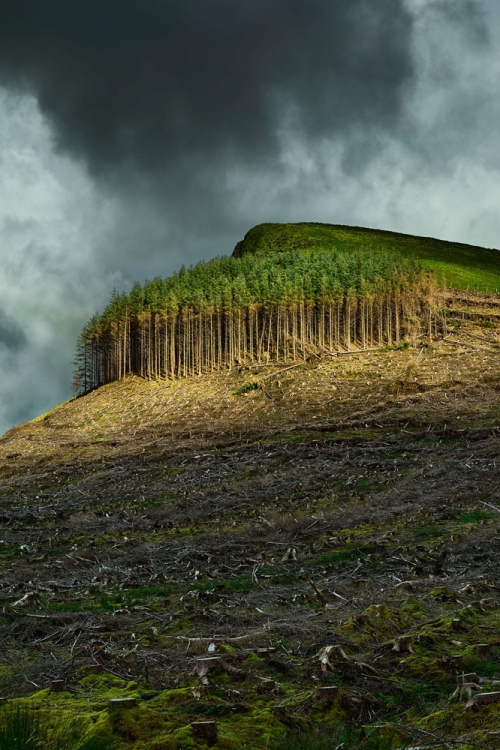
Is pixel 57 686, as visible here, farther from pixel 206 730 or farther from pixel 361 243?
pixel 361 243

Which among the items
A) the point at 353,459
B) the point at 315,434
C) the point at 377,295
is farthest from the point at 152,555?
the point at 377,295

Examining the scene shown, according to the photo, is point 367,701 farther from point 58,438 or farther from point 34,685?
point 58,438

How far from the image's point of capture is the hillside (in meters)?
5.26

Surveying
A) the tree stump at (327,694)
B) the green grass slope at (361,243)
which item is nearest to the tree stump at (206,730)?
the tree stump at (327,694)

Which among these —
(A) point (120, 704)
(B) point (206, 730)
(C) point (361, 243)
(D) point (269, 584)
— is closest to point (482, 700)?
(B) point (206, 730)

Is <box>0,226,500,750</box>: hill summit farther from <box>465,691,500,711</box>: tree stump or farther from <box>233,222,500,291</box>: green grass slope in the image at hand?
<box>233,222,500,291</box>: green grass slope

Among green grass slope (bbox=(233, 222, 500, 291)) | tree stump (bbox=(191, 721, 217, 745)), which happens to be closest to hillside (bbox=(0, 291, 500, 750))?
tree stump (bbox=(191, 721, 217, 745))

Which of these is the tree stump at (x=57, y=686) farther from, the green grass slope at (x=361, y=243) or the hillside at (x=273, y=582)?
the green grass slope at (x=361, y=243)

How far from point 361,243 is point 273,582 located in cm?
9940

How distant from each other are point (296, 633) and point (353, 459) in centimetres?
1620

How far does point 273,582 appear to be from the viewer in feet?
35.3

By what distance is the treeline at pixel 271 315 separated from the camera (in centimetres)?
5047

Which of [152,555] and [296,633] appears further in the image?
[152,555]

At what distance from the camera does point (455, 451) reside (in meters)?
22.2
